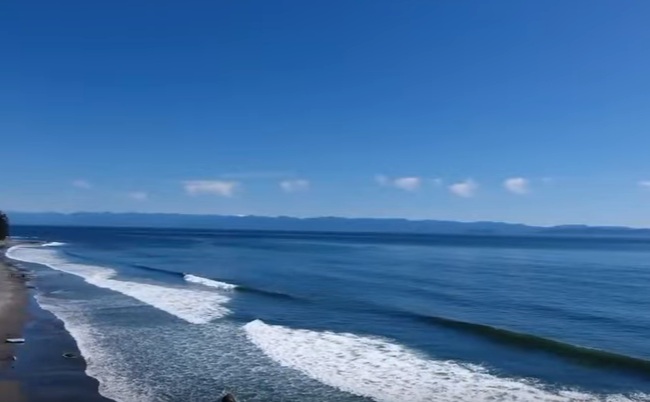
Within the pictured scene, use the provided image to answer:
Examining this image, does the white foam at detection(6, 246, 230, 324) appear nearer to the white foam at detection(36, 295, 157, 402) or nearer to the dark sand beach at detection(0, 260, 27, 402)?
the white foam at detection(36, 295, 157, 402)

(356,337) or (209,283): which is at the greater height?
(209,283)

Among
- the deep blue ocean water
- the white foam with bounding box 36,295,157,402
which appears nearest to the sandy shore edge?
the deep blue ocean water

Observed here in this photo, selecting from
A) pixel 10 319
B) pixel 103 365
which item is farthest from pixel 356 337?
pixel 10 319

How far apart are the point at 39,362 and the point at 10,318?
9335mm

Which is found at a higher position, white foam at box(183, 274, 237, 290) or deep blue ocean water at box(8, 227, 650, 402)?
white foam at box(183, 274, 237, 290)

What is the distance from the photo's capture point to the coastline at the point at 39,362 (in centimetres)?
1633

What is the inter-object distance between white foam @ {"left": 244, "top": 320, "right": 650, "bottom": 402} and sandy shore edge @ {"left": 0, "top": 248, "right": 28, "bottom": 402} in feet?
27.1

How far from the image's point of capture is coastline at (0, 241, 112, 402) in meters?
16.3

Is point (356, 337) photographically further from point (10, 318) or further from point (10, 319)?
point (10, 318)

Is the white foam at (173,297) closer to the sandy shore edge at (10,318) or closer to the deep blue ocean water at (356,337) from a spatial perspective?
the deep blue ocean water at (356,337)

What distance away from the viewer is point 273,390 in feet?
57.1

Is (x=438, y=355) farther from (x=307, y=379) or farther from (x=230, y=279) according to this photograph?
(x=230, y=279)

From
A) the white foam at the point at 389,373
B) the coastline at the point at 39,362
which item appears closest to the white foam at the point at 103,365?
the coastline at the point at 39,362

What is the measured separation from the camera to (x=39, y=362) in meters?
19.6
